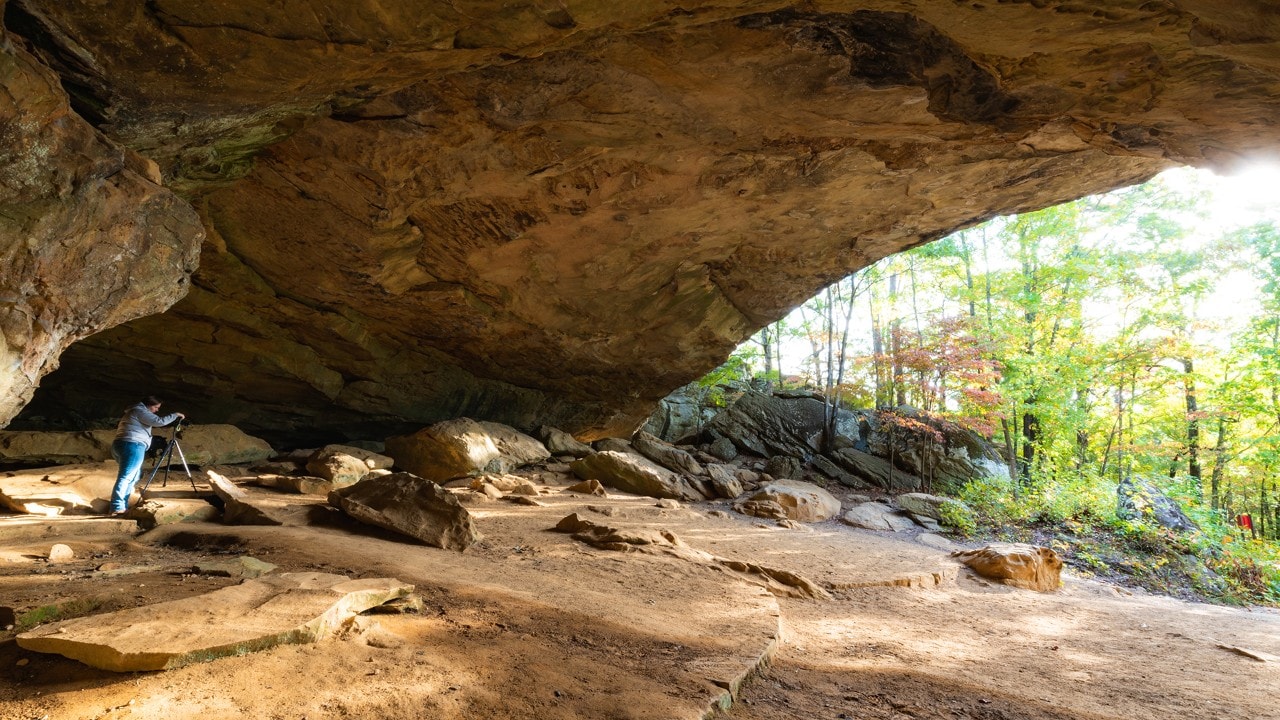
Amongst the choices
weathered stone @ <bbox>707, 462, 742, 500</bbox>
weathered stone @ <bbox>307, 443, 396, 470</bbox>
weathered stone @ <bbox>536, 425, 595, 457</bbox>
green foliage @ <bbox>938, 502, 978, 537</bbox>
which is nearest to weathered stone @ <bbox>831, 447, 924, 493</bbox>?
green foliage @ <bbox>938, 502, 978, 537</bbox>

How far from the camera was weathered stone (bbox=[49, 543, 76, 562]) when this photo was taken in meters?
4.81

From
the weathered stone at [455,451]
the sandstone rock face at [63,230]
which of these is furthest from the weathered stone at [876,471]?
the sandstone rock face at [63,230]

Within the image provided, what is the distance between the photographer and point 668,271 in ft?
35.1

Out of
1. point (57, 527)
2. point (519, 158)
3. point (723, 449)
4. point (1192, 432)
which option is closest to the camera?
point (57, 527)

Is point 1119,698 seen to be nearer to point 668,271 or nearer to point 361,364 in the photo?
point 668,271

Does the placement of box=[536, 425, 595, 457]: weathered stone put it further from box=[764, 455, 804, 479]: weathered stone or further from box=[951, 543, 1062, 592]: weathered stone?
box=[951, 543, 1062, 592]: weathered stone

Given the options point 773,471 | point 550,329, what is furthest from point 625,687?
point 773,471

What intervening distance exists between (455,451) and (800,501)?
708cm

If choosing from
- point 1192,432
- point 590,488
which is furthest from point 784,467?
point 1192,432

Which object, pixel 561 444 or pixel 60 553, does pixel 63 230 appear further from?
pixel 561 444

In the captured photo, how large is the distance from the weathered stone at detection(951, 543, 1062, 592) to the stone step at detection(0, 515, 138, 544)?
1044 centimetres

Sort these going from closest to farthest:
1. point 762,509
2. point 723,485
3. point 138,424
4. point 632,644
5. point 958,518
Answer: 1. point 632,644
2. point 138,424
3. point 762,509
4. point 958,518
5. point 723,485

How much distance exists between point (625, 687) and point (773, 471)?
15.4 meters

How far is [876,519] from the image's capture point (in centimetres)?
1269
